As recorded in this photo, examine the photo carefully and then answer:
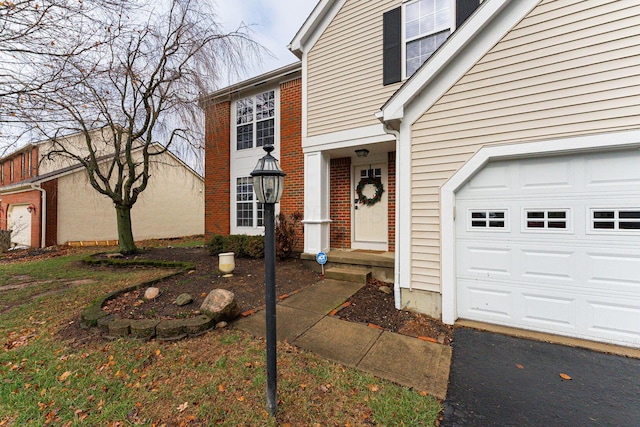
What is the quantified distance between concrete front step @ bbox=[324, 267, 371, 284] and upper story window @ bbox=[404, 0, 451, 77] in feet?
14.5

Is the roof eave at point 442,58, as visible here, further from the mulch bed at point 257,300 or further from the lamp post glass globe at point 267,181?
the mulch bed at point 257,300

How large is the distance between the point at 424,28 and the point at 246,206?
7001 mm

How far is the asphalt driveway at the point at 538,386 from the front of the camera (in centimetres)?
216

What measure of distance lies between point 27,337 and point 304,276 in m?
4.42

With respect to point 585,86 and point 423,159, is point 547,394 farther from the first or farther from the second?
point 585,86

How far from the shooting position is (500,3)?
342cm

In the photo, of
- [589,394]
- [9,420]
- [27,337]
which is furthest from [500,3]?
[27,337]

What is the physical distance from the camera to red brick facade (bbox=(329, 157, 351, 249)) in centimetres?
723

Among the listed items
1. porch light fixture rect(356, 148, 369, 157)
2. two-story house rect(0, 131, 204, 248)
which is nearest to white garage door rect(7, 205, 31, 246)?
two-story house rect(0, 131, 204, 248)

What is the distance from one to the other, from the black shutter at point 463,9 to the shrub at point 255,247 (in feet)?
22.9

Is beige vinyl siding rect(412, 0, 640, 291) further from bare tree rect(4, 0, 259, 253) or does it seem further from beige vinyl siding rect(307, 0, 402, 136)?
bare tree rect(4, 0, 259, 253)

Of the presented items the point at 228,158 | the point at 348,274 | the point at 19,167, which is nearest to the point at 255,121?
the point at 228,158

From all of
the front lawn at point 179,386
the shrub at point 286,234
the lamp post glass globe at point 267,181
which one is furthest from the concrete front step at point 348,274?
the lamp post glass globe at point 267,181

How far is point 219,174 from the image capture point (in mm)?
9578
